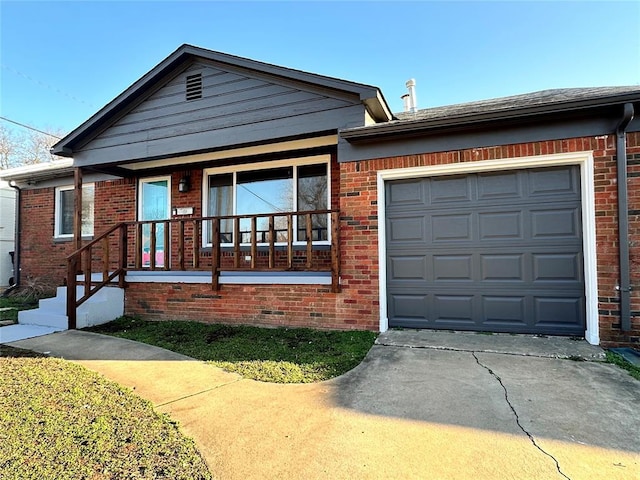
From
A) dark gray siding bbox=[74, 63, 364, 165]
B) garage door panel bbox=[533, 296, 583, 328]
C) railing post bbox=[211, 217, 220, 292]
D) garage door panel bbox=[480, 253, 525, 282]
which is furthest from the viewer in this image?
railing post bbox=[211, 217, 220, 292]

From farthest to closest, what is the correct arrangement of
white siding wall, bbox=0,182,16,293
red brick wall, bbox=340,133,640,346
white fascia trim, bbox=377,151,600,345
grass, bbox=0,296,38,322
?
white siding wall, bbox=0,182,16,293
grass, bbox=0,296,38,322
white fascia trim, bbox=377,151,600,345
red brick wall, bbox=340,133,640,346

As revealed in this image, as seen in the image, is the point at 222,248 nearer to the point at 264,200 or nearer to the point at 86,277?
the point at 264,200

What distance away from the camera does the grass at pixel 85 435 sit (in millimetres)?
1992

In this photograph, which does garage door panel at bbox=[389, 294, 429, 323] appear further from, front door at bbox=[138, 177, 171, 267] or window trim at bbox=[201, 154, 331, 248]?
front door at bbox=[138, 177, 171, 267]

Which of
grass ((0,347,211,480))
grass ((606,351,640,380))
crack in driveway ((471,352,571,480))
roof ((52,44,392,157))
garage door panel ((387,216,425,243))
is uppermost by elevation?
roof ((52,44,392,157))

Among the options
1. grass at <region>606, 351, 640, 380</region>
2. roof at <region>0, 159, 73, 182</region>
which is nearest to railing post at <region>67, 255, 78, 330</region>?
roof at <region>0, 159, 73, 182</region>

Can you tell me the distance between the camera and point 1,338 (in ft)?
16.6

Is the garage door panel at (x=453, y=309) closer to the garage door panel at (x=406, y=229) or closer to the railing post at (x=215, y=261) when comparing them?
the garage door panel at (x=406, y=229)

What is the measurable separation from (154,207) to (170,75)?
2916mm

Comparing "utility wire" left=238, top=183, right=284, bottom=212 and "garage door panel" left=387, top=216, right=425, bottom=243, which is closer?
"garage door panel" left=387, top=216, right=425, bottom=243

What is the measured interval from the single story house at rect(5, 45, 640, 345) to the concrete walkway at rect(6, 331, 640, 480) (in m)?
0.90

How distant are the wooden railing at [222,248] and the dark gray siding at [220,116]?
1.34 m

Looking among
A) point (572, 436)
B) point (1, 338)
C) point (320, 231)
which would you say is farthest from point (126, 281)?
point (572, 436)

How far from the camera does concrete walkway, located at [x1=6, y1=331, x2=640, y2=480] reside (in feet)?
6.72
